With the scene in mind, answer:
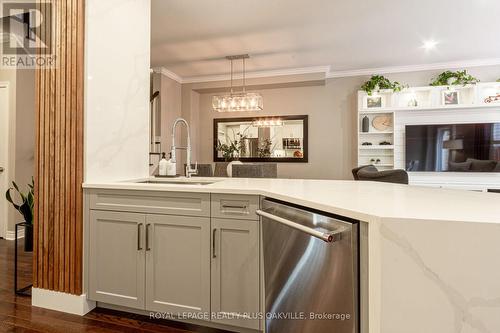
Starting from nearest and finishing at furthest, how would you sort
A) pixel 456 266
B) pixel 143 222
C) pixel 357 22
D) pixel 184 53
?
pixel 456 266 → pixel 143 222 → pixel 357 22 → pixel 184 53

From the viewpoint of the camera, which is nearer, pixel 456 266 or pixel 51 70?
pixel 456 266

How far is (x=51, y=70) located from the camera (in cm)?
208

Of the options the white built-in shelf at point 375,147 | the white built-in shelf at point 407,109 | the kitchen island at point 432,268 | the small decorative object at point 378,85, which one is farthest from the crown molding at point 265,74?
the kitchen island at point 432,268

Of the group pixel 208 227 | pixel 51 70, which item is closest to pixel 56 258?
pixel 208 227

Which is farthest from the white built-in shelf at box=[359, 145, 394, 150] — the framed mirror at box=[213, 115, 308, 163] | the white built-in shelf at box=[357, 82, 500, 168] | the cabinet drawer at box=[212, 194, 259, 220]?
the cabinet drawer at box=[212, 194, 259, 220]

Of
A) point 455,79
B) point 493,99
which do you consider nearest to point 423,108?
point 455,79

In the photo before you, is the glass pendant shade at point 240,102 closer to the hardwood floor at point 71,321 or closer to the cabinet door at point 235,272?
the cabinet door at point 235,272

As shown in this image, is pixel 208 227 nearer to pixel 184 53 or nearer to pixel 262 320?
pixel 262 320

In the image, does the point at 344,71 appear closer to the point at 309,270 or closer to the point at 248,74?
the point at 248,74

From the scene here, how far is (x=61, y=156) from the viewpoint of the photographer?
2049mm

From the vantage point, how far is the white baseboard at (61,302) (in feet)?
6.61

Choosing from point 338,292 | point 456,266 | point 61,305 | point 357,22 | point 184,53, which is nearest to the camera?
point 456,266

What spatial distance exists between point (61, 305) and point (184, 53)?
3.93 m

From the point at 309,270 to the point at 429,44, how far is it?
4.56 m
